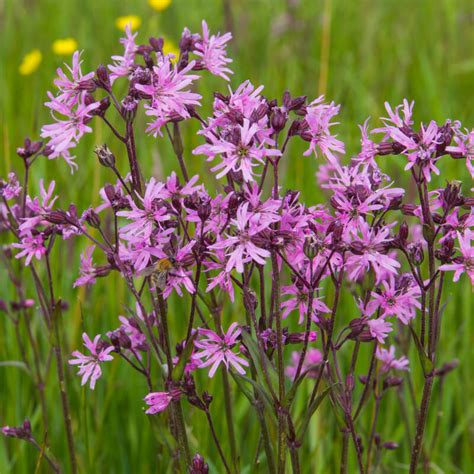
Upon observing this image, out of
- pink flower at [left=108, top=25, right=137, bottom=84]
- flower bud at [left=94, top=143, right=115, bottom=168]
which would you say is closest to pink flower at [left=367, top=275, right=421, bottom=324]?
flower bud at [left=94, top=143, right=115, bottom=168]

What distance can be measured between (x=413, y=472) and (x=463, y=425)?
0.77m

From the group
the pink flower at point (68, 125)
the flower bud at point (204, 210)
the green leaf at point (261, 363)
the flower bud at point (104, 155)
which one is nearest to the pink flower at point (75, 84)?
the pink flower at point (68, 125)

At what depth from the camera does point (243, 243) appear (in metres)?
1.41

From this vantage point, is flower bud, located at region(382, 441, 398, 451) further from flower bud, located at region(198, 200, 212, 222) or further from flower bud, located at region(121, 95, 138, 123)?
flower bud, located at region(121, 95, 138, 123)

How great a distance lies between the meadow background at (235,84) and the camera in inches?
87.7

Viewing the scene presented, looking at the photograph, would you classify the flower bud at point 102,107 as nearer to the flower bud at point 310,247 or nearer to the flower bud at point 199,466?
the flower bud at point 310,247

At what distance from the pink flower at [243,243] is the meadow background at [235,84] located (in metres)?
0.47

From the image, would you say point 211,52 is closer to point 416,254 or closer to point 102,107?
point 102,107

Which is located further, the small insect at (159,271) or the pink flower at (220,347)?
the pink flower at (220,347)

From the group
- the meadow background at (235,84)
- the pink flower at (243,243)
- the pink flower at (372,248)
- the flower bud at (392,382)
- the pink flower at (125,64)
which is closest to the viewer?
the pink flower at (243,243)

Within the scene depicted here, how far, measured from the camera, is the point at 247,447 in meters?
2.21

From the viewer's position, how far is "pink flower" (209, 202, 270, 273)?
4.50 ft

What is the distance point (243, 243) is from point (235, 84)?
2.64 meters

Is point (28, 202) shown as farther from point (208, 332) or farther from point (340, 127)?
point (340, 127)
